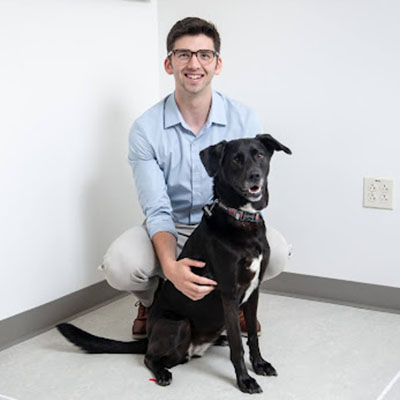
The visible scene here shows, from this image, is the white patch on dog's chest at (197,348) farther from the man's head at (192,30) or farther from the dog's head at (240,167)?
the man's head at (192,30)

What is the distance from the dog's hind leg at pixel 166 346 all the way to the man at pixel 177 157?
9.9 inches

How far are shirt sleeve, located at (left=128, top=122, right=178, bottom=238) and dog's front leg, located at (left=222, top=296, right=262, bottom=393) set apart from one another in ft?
1.26

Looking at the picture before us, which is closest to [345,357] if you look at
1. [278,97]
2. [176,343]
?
[176,343]

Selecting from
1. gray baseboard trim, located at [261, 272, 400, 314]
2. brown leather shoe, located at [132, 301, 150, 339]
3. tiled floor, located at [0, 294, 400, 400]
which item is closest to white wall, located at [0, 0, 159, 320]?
tiled floor, located at [0, 294, 400, 400]

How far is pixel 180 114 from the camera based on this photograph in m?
2.11

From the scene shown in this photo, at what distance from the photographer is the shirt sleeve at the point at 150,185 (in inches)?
78.6

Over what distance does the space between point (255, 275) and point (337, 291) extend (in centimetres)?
88

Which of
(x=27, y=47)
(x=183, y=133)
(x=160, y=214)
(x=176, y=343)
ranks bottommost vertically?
(x=176, y=343)

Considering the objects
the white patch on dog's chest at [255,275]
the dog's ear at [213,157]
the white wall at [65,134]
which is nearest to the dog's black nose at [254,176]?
the dog's ear at [213,157]

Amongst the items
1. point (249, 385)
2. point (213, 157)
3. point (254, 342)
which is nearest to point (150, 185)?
point (213, 157)

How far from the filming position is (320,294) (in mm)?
2523

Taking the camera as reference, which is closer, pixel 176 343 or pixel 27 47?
pixel 176 343

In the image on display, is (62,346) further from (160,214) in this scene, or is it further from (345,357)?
(345,357)

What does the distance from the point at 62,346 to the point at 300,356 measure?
0.83 meters
